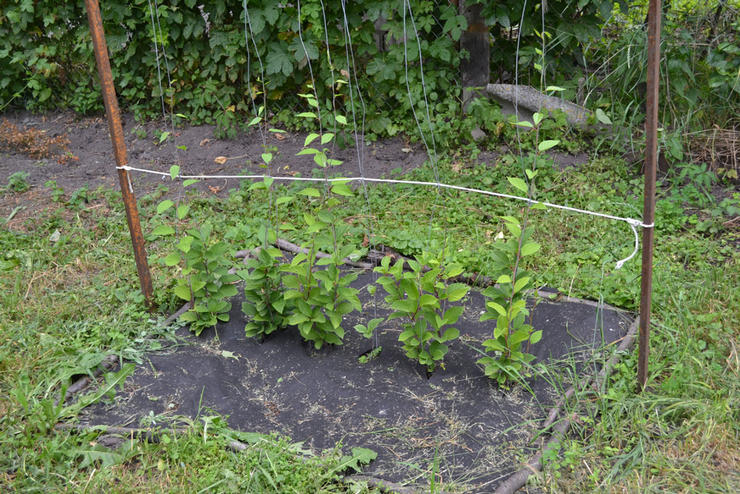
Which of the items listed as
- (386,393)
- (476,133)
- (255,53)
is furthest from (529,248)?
(255,53)

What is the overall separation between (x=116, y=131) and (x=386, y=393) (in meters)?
1.69

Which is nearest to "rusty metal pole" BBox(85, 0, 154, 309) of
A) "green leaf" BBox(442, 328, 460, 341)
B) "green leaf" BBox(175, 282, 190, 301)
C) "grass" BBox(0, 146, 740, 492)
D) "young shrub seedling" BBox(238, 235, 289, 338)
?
"grass" BBox(0, 146, 740, 492)

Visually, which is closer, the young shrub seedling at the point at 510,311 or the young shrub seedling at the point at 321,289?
the young shrub seedling at the point at 510,311

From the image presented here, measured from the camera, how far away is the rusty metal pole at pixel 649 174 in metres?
2.23

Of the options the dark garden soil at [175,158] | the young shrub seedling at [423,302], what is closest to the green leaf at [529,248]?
the young shrub seedling at [423,302]

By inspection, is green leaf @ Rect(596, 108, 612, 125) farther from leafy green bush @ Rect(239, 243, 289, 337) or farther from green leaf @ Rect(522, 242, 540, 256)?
leafy green bush @ Rect(239, 243, 289, 337)

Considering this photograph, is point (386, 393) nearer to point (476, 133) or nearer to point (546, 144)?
point (546, 144)

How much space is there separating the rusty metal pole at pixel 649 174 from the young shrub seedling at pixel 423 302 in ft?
2.25

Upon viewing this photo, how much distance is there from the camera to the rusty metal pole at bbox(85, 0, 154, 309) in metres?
2.92

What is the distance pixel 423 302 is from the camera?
271 centimetres

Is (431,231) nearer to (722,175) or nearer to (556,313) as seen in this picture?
(556,313)

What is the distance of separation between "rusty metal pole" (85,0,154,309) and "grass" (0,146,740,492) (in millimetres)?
162

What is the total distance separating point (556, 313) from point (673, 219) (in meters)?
1.22

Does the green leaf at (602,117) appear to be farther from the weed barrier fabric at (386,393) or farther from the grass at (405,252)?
the weed barrier fabric at (386,393)
